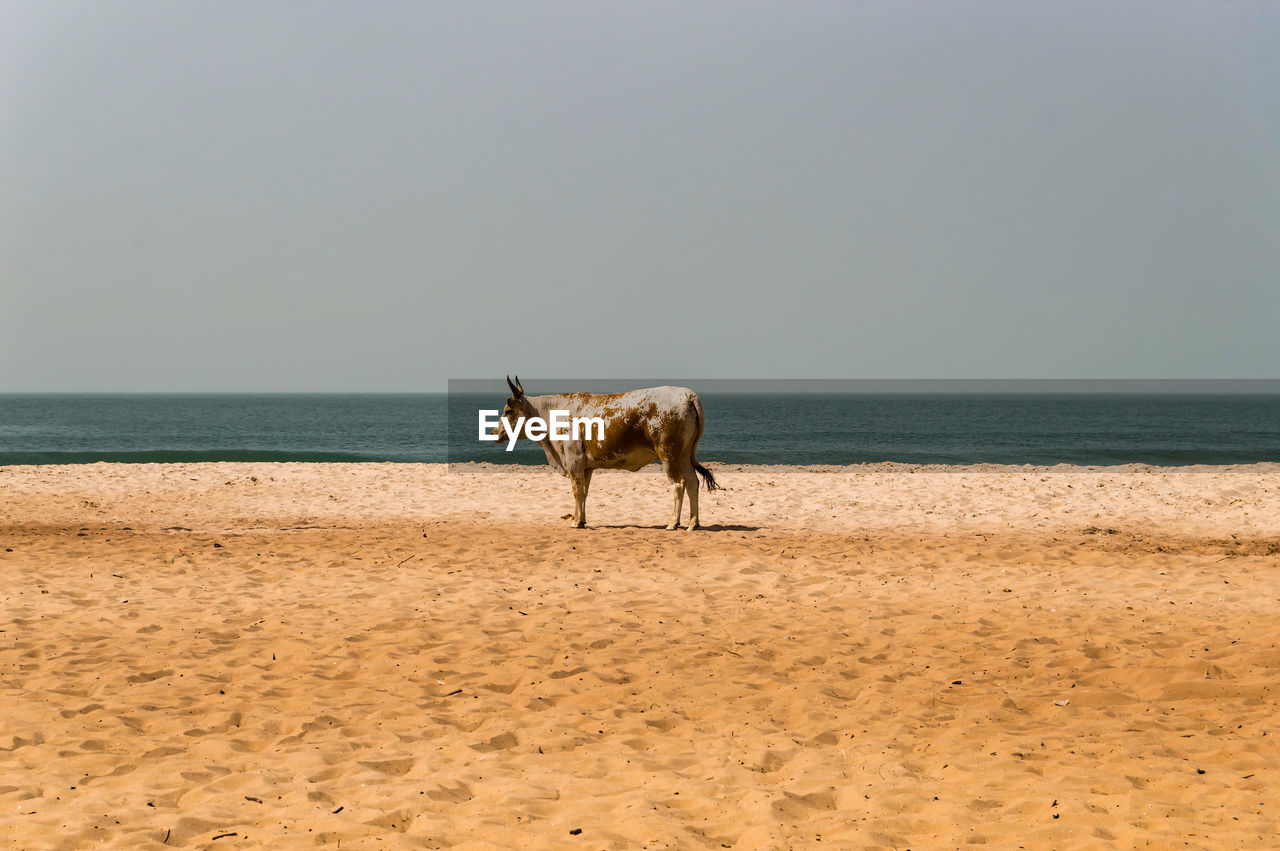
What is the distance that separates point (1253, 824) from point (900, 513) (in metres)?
13.3

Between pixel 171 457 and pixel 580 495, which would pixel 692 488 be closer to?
pixel 580 495

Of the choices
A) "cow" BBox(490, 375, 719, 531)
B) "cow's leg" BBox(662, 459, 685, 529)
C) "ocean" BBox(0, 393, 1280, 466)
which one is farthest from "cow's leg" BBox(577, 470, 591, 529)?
"ocean" BBox(0, 393, 1280, 466)

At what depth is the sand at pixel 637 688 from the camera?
16.1 feet

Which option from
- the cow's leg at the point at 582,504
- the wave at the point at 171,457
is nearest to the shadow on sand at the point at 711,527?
the cow's leg at the point at 582,504

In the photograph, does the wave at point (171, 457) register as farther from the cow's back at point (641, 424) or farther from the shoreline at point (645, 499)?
the cow's back at point (641, 424)

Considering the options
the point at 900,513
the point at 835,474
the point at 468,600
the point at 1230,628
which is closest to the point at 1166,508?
the point at 900,513

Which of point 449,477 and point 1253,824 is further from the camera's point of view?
point 449,477

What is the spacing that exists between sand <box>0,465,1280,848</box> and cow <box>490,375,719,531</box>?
112 centimetres

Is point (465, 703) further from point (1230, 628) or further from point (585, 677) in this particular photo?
point (1230, 628)

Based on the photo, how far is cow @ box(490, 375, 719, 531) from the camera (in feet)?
48.6

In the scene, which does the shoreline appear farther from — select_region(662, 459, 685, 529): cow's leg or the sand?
the sand

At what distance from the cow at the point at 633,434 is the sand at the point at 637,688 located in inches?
44.0

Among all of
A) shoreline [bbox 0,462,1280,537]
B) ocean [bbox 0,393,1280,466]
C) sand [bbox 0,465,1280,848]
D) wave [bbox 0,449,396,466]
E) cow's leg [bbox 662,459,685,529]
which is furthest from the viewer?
ocean [bbox 0,393,1280,466]

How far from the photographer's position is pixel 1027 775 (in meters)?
5.48
